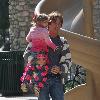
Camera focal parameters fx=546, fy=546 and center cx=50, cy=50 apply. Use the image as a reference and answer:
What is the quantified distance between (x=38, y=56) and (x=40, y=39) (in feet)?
0.61

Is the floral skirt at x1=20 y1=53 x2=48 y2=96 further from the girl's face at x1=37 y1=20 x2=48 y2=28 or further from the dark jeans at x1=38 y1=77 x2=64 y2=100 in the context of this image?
the girl's face at x1=37 y1=20 x2=48 y2=28

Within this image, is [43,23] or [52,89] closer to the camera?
[43,23]

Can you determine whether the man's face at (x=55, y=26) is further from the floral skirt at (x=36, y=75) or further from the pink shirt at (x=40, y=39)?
the floral skirt at (x=36, y=75)

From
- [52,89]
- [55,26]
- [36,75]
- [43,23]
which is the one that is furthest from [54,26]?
[52,89]

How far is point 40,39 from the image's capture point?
557cm

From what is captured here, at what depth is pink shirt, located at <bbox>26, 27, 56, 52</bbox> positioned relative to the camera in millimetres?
5535

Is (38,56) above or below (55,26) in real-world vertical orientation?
below

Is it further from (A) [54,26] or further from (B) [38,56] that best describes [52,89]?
(A) [54,26]

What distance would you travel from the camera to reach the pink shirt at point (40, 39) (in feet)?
18.2

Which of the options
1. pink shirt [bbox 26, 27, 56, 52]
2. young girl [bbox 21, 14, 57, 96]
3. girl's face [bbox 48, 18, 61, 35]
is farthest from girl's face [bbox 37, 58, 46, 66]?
girl's face [bbox 48, 18, 61, 35]

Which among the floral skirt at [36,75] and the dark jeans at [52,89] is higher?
the floral skirt at [36,75]

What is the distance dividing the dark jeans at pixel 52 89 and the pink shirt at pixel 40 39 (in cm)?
34

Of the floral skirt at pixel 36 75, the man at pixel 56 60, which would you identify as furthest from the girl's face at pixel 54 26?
the floral skirt at pixel 36 75

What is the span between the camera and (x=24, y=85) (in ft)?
18.4
